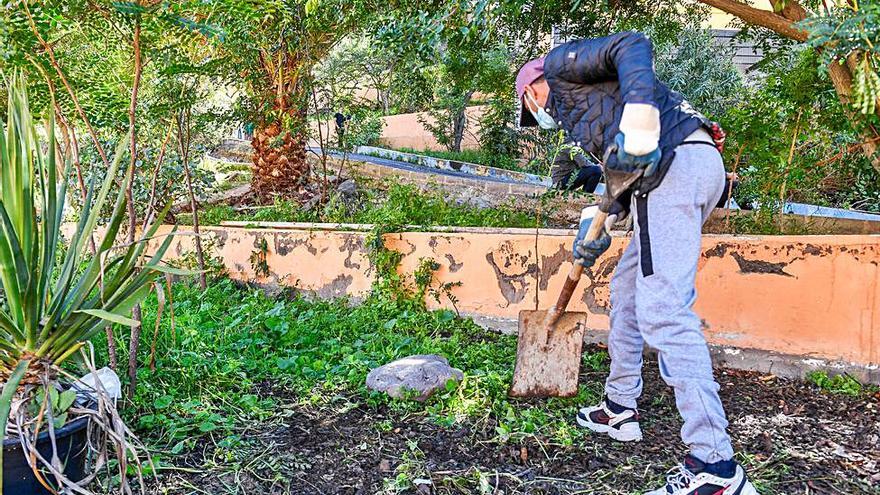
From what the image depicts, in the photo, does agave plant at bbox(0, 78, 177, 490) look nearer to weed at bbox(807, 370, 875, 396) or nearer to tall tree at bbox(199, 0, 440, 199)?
tall tree at bbox(199, 0, 440, 199)

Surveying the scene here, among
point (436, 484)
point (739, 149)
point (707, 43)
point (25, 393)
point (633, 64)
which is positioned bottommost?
point (436, 484)

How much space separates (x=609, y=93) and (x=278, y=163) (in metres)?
5.03

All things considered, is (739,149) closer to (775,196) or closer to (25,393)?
(775,196)

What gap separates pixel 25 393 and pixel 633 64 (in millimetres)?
2253

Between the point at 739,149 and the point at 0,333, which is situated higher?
the point at 739,149

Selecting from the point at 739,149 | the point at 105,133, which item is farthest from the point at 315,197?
the point at 739,149

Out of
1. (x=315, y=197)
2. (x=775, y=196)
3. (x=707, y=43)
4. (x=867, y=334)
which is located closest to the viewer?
(x=867, y=334)

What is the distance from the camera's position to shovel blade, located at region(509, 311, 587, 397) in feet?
10.3

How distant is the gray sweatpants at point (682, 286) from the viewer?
2302 mm

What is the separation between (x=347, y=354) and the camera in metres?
3.70

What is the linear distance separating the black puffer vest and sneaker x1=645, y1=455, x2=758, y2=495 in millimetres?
996

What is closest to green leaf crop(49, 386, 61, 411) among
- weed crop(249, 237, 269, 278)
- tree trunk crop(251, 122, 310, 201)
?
weed crop(249, 237, 269, 278)

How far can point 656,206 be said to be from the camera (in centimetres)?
250

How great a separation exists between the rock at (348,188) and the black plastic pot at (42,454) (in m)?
4.73
